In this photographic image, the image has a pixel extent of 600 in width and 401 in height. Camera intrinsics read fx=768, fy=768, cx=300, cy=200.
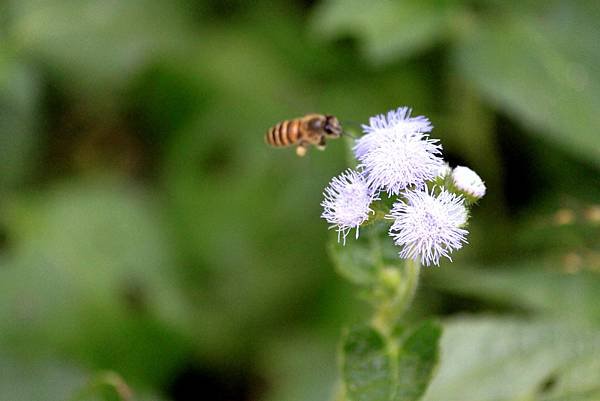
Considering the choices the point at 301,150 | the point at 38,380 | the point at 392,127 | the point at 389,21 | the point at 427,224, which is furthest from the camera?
the point at 389,21

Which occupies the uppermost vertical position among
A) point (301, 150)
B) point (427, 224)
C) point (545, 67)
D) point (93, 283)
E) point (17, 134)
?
point (17, 134)

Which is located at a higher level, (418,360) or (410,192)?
(410,192)

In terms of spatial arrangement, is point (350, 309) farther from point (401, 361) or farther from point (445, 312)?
point (401, 361)

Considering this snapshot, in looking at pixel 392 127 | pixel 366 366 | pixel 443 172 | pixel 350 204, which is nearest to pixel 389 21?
pixel 392 127

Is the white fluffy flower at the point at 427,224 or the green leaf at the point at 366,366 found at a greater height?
the white fluffy flower at the point at 427,224

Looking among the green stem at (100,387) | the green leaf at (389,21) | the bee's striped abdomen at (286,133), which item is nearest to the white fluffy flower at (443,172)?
the bee's striped abdomen at (286,133)

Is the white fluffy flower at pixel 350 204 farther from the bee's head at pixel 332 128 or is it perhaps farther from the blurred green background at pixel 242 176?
the blurred green background at pixel 242 176

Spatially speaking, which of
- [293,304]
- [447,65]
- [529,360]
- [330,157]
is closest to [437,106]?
[447,65]

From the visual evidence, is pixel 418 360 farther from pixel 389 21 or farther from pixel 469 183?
pixel 389 21
